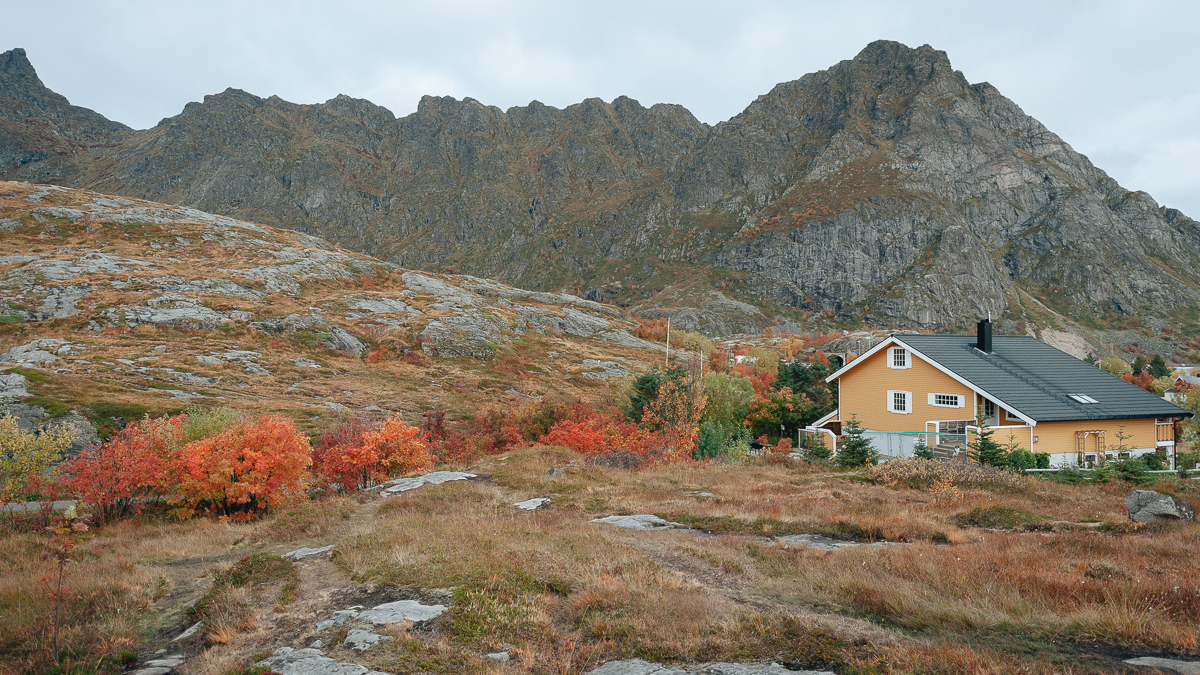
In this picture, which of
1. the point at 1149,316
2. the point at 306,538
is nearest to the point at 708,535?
the point at 306,538

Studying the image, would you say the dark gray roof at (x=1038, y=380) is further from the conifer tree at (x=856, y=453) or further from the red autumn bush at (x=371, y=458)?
the red autumn bush at (x=371, y=458)

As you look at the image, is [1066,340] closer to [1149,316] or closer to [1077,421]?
[1149,316]

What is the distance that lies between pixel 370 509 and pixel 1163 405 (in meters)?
42.3

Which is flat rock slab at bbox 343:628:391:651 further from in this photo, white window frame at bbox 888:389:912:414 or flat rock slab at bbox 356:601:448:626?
white window frame at bbox 888:389:912:414

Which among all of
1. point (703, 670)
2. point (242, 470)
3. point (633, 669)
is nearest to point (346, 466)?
point (242, 470)

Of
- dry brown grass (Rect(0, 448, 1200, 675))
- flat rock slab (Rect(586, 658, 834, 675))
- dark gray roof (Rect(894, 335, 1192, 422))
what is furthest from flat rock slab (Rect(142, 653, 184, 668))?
dark gray roof (Rect(894, 335, 1192, 422))

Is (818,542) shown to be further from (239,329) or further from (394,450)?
(239,329)

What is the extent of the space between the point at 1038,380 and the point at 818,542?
2709cm

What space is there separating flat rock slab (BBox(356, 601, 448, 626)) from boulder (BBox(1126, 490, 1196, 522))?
1731 cm

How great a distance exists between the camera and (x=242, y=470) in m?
20.3

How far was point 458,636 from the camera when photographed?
7875 mm

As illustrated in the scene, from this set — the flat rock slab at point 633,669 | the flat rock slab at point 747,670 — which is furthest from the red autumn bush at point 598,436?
the flat rock slab at point 747,670

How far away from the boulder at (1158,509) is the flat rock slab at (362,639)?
18.1 m

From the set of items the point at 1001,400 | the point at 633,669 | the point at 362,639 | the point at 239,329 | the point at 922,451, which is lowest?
the point at 362,639
